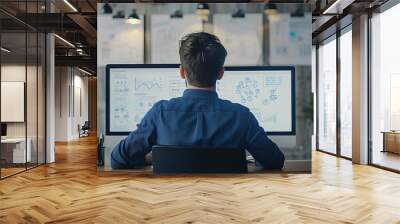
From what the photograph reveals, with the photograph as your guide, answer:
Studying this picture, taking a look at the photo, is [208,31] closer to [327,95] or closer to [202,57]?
[202,57]

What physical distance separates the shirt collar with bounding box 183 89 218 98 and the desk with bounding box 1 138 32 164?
3.84 meters

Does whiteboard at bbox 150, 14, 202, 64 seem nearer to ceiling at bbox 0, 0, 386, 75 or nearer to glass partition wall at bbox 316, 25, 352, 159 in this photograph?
ceiling at bbox 0, 0, 386, 75

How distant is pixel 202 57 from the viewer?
5434mm

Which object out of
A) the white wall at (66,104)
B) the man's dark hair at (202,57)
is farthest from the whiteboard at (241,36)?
the white wall at (66,104)

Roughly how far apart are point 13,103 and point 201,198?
4.73 meters

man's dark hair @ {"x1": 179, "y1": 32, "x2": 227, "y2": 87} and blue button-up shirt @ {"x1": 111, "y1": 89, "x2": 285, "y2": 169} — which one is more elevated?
man's dark hair @ {"x1": 179, "y1": 32, "x2": 227, "y2": 87}

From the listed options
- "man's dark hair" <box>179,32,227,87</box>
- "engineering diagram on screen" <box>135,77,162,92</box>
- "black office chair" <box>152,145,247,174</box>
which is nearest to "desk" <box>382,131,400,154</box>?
"black office chair" <box>152,145,247,174</box>

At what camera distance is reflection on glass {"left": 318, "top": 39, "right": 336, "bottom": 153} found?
10.2 metres

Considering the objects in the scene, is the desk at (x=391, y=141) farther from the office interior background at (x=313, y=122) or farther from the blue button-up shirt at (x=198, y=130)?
the blue button-up shirt at (x=198, y=130)

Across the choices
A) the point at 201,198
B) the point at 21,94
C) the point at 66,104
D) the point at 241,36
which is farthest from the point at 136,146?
the point at 66,104

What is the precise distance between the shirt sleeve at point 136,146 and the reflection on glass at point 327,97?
612 cm

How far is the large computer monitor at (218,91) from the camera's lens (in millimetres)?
5598

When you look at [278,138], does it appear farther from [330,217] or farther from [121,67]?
[121,67]

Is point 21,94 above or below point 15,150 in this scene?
above
